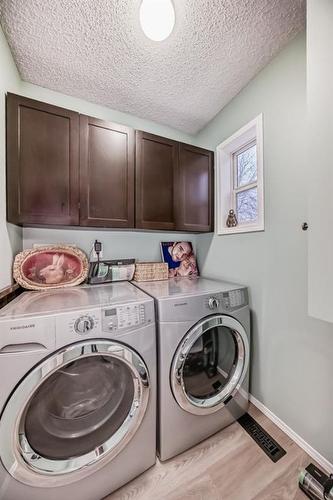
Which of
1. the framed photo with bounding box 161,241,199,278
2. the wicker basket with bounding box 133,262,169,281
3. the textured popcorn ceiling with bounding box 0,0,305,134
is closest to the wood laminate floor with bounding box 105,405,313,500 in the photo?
the wicker basket with bounding box 133,262,169,281

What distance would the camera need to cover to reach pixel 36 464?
32.1 inches

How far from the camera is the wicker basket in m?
1.83

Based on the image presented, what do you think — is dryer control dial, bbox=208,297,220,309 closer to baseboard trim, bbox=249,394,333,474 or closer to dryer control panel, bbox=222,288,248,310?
dryer control panel, bbox=222,288,248,310

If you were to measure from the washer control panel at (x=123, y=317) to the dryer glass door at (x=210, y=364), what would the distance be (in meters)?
0.32

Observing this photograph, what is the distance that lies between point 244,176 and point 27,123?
1765 mm

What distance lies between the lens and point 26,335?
31.2 inches

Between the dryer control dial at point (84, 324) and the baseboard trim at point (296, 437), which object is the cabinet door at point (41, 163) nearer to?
the dryer control dial at point (84, 324)

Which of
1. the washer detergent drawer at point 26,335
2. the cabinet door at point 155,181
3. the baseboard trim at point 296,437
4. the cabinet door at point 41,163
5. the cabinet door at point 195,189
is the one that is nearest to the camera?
the washer detergent drawer at point 26,335

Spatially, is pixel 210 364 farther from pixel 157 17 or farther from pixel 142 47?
pixel 142 47

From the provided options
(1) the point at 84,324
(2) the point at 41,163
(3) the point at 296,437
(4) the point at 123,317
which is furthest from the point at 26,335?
(3) the point at 296,437

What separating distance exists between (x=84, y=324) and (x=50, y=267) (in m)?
0.90

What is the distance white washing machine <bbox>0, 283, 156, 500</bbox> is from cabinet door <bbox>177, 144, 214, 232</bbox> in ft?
3.37

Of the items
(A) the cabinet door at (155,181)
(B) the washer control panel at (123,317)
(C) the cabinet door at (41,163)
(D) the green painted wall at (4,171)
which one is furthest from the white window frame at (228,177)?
(D) the green painted wall at (4,171)

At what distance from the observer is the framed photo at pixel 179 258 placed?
6.93 feet
